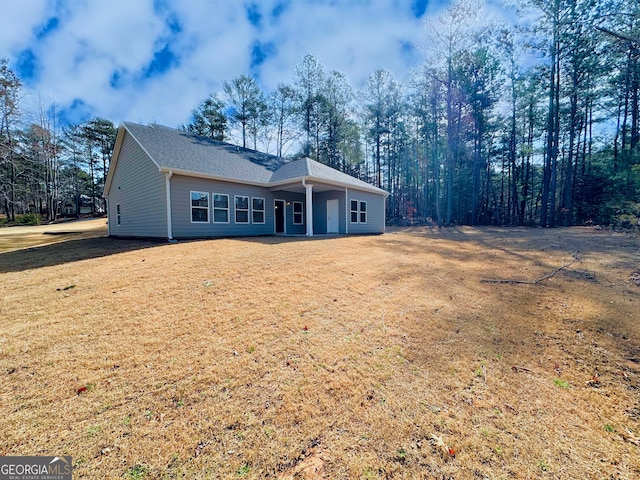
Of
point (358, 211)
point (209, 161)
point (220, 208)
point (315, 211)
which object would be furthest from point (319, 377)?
point (358, 211)

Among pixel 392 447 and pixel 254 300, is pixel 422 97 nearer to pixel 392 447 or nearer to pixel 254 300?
pixel 254 300

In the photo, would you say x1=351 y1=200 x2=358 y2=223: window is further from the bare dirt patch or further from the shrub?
the shrub

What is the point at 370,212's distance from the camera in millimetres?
16406

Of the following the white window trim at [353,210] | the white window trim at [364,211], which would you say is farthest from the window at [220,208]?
the white window trim at [364,211]

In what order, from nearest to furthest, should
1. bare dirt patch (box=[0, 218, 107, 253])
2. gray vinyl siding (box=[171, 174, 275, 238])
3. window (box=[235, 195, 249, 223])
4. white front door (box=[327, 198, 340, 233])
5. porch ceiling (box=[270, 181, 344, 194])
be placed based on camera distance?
gray vinyl siding (box=[171, 174, 275, 238]) → bare dirt patch (box=[0, 218, 107, 253]) → window (box=[235, 195, 249, 223]) → porch ceiling (box=[270, 181, 344, 194]) → white front door (box=[327, 198, 340, 233])

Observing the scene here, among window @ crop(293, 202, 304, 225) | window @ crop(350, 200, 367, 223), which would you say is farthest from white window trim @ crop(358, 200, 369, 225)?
window @ crop(293, 202, 304, 225)

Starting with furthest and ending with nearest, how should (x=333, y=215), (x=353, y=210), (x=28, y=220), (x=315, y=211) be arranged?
(x=28, y=220), (x=315, y=211), (x=353, y=210), (x=333, y=215)

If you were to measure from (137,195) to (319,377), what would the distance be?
12.9 metres

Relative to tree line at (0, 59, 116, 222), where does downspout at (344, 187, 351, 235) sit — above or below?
below

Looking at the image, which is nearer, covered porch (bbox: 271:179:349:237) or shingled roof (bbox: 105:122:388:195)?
shingled roof (bbox: 105:122:388:195)

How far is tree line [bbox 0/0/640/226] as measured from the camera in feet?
50.5

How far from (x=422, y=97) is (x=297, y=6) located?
58.8ft

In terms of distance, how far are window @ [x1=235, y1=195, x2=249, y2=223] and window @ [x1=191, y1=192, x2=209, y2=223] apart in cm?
137

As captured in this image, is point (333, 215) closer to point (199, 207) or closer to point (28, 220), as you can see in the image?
point (199, 207)
